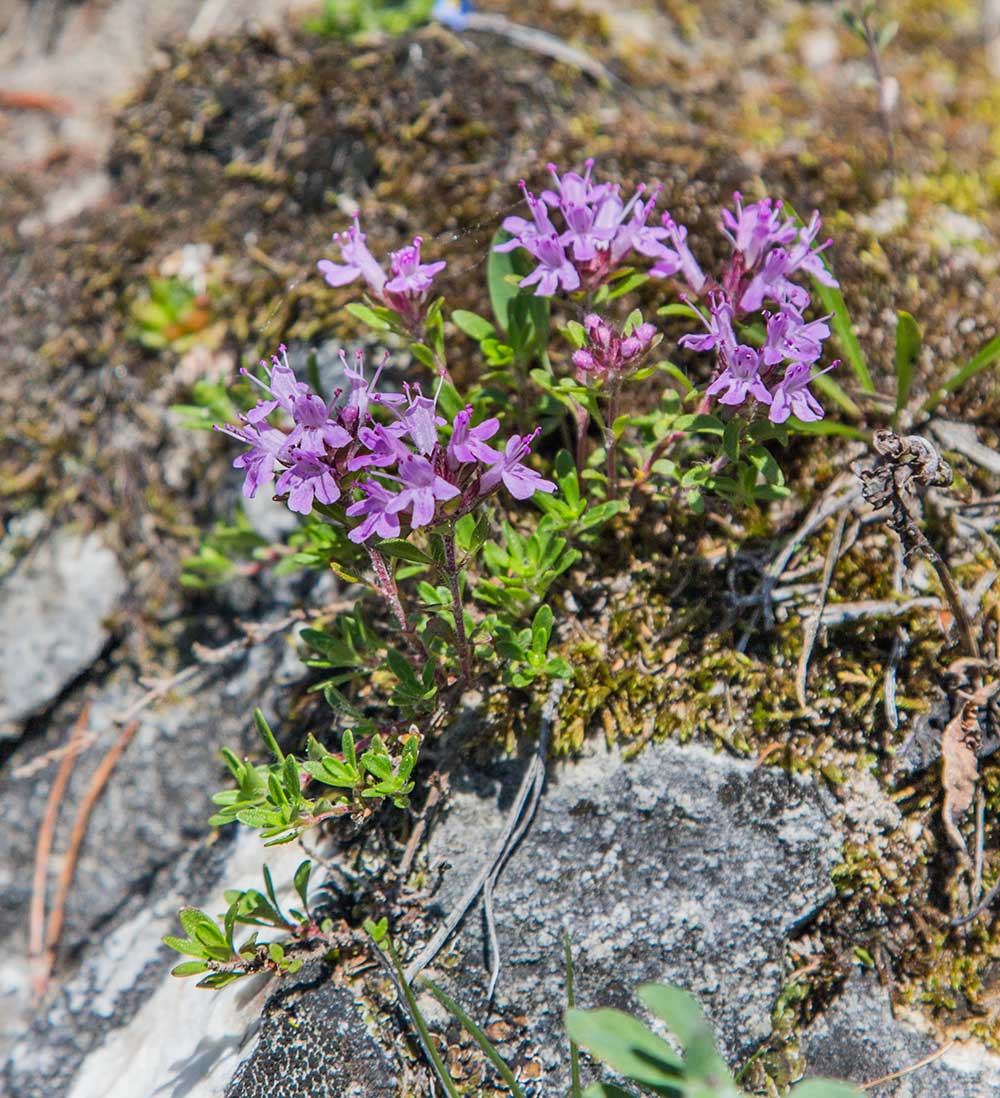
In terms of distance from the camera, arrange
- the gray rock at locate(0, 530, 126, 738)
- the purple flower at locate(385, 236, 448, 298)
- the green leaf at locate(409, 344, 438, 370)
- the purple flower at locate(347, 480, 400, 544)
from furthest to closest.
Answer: the gray rock at locate(0, 530, 126, 738), the green leaf at locate(409, 344, 438, 370), the purple flower at locate(385, 236, 448, 298), the purple flower at locate(347, 480, 400, 544)

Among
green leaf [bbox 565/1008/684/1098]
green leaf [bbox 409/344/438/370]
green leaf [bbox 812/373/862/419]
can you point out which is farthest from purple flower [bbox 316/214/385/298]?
green leaf [bbox 565/1008/684/1098]

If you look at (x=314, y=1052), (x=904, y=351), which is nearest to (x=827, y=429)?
(x=904, y=351)

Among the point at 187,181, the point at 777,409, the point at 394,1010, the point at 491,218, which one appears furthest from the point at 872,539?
the point at 187,181

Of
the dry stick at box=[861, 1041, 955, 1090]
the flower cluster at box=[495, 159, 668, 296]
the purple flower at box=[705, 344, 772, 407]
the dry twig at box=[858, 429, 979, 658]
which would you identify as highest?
the flower cluster at box=[495, 159, 668, 296]

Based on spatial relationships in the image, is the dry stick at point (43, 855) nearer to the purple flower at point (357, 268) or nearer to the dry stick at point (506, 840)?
the dry stick at point (506, 840)

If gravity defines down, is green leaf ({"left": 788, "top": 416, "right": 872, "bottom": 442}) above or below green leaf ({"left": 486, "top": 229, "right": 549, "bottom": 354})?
below

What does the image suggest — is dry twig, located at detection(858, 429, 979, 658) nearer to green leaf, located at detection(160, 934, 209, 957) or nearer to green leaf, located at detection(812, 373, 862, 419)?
green leaf, located at detection(812, 373, 862, 419)

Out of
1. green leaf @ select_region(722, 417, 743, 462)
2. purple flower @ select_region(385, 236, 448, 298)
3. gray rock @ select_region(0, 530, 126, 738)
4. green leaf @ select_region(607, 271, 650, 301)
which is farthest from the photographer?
gray rock @ select_region(0, 530, 126, 738)
